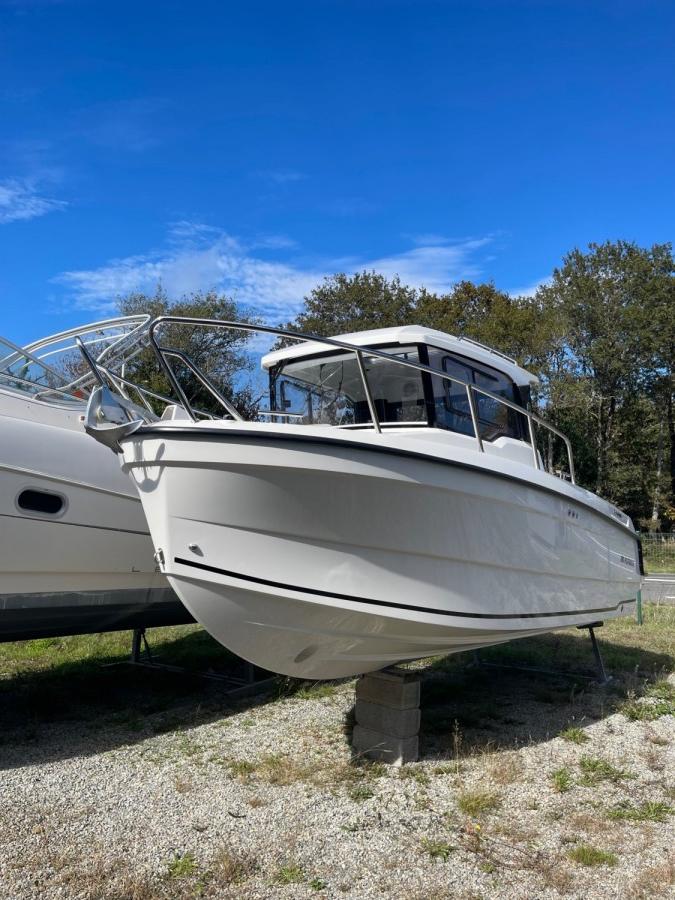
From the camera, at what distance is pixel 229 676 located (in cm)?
745

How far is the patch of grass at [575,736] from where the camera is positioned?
17.4 feet

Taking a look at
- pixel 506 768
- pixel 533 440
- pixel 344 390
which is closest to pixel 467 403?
pixel 533 440

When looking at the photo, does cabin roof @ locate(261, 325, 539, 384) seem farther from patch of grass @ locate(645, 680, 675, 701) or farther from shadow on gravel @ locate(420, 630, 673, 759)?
patch of grass @ locate(645, 680, 675, 701)

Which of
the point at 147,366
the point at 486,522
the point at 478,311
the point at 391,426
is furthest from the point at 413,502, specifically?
the point at 478,311

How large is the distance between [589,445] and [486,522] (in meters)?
27.2

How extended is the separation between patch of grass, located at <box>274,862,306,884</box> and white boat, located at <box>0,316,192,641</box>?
3.02 meters

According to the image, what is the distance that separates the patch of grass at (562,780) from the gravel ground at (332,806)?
0.02 meters

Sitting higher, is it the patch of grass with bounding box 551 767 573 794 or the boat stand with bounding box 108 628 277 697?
the patch of grass with bounding box 551 767 573 794

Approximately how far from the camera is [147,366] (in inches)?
303

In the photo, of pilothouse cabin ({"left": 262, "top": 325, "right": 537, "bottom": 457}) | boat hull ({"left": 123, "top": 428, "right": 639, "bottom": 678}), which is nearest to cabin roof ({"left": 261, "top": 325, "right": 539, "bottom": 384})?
pilothouse cabin ({"left": 262, "top": 325, "right": 537, "bottom": 457})

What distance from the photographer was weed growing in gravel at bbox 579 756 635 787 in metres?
4.62

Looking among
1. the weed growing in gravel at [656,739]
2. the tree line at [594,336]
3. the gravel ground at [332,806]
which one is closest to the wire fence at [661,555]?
the tree line at [594,336]

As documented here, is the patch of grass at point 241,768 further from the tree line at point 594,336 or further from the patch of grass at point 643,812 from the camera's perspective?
the tree line at point 594,336

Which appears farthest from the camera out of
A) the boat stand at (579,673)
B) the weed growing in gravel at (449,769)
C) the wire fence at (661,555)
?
the wire fence at (661,555)
